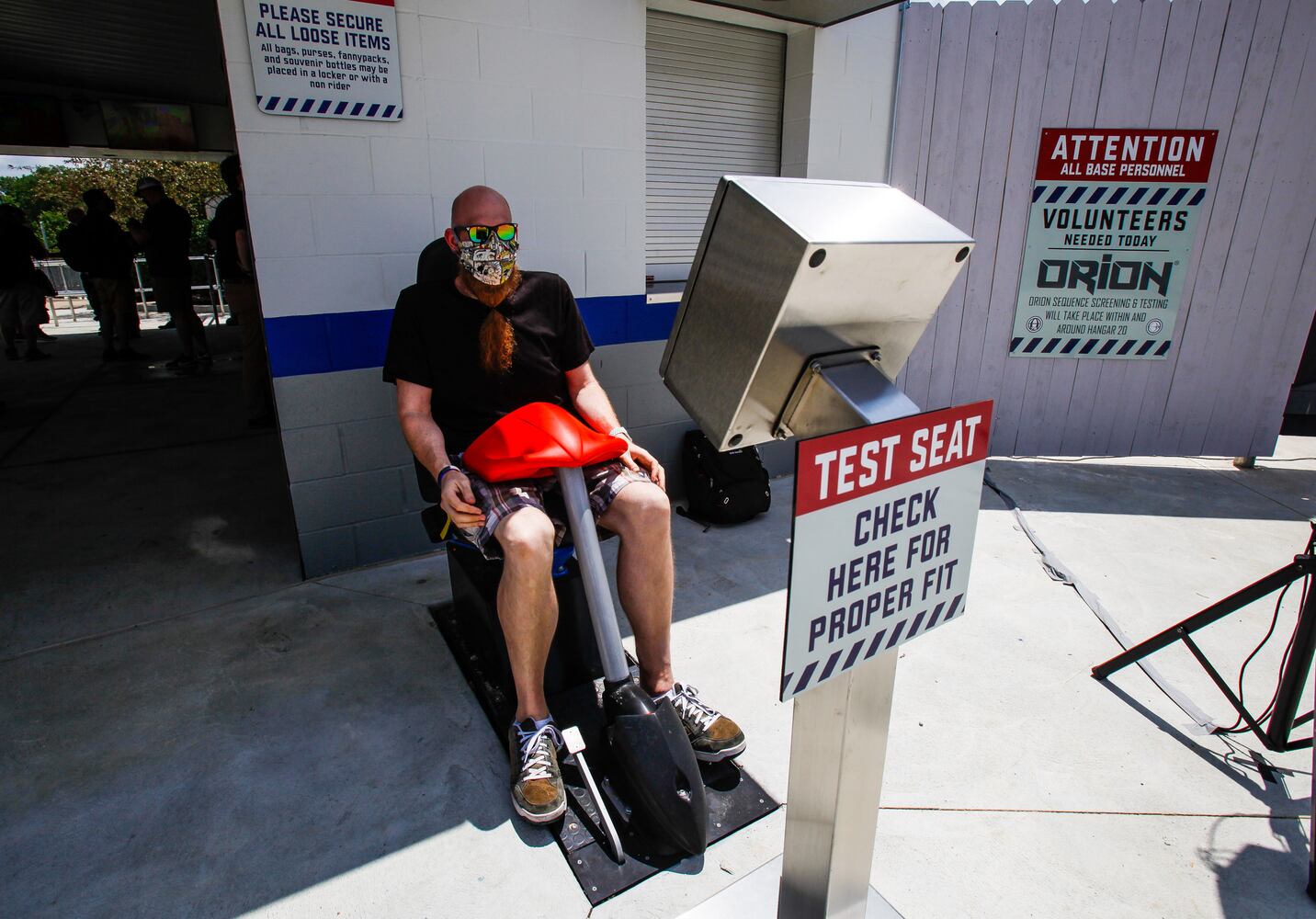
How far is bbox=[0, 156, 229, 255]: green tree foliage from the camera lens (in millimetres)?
21078

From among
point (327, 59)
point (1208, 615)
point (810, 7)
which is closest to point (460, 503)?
point (327, 59)

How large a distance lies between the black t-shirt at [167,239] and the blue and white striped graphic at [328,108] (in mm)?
4591

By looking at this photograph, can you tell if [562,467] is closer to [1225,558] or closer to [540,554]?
[540,554]

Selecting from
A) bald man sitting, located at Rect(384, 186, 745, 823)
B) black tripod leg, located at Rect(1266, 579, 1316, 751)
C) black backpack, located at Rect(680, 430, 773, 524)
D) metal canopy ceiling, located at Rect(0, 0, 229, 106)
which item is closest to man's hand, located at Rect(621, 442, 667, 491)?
bald man sitting, located at Rect(384, 186, 745, 823)

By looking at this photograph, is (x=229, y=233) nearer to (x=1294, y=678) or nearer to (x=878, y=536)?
(x=878, y=536)

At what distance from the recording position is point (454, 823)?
1.81m

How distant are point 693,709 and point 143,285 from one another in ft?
52.9

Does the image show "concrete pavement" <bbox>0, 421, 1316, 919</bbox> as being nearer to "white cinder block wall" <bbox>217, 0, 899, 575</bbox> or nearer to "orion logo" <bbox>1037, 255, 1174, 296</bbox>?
"white cinder block wall" <bbox>217, 0, 899, 575</bbox>

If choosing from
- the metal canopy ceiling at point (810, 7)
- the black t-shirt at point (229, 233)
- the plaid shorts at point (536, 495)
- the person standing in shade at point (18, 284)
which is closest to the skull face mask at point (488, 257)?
the plaid shorts at point (536, 495)

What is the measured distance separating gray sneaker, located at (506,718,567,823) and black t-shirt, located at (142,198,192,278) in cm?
619

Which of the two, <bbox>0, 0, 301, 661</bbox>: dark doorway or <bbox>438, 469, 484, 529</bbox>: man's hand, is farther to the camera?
<bbox>0, 0, 301, 661</bbox>: dark doorway

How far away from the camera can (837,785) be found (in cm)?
111

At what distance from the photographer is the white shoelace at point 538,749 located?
72.1 inches

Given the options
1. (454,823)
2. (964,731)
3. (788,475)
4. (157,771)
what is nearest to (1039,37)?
(788,475)
